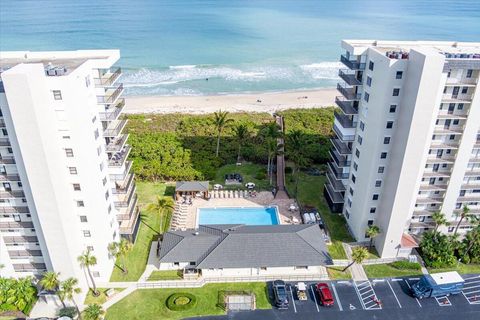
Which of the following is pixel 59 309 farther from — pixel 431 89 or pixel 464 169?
pixel 464 169

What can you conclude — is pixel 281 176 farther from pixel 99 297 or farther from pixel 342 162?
pixel 99 297

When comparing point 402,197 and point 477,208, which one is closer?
point 402,197

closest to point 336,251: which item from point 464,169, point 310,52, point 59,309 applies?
point 464,169

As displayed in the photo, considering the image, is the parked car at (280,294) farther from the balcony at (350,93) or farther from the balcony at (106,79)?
the balcony at (106,79)

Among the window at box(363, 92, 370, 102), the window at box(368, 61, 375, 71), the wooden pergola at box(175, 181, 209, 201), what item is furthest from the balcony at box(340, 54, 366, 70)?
the wooden pergola at box(175, 181, 209, 201)

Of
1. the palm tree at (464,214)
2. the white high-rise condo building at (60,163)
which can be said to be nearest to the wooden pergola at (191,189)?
the white high-rise condo building at (60,163)

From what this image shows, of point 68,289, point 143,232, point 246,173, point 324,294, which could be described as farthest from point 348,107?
point 68,289
